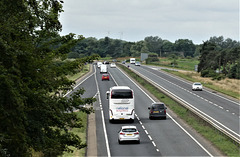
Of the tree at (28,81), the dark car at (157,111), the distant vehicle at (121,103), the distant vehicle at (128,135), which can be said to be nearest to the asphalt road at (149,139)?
the distant vehicle at (128,135)

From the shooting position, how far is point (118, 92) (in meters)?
45.3

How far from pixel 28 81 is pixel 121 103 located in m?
29.3

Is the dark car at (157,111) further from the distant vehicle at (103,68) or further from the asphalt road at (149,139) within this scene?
the distant vehicle at (103,68)

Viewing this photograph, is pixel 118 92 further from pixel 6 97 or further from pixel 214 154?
pixel 6 97

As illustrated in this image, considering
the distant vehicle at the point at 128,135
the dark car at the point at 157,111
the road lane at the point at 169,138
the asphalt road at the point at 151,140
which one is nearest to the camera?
the asphalt road at the point at 151,140

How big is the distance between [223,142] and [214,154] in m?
4.05

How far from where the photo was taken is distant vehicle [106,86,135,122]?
45.3 m

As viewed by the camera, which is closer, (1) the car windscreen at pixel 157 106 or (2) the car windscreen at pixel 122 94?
(2) the car windscreen at pixel 122 94

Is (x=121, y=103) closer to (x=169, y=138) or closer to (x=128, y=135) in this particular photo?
(x=169, y=138)

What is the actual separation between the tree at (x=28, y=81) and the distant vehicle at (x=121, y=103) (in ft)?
81.6

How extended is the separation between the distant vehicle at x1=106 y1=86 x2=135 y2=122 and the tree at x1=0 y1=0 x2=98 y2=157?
24.9 m

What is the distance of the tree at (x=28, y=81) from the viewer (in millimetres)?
13398

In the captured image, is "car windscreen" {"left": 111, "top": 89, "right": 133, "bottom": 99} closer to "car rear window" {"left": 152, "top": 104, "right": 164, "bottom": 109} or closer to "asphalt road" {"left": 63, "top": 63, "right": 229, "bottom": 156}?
"asphalt road" {"left": 63, "top": 63, "right": 229, "bottom": 156}

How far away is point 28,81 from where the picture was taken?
16594 mm
